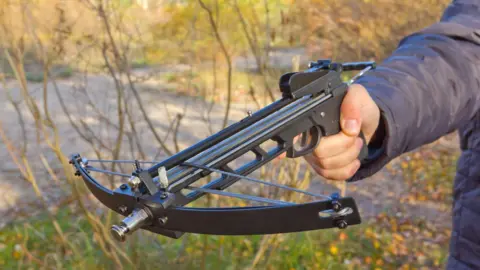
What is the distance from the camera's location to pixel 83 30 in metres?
3.10

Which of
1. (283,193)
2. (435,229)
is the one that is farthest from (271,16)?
(435,229)

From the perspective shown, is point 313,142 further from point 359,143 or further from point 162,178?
point 162,178

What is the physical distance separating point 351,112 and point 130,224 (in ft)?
2.23

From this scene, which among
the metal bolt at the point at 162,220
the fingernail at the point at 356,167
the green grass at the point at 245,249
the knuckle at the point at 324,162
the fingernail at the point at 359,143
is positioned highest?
the metal bolt at the point at 162,220

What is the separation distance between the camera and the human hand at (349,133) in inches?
49.6

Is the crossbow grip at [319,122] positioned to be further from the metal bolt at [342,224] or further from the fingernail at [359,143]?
the metal bolt at [342,224]

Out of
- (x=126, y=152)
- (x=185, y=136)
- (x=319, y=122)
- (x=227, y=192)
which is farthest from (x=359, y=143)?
(x=185, y=136)

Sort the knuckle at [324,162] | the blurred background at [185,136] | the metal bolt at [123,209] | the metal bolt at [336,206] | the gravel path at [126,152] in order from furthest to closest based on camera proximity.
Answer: the gravel path at [126,152] → the blurred background at [185,136] → the knuckle at [324,162] → the metal bolt at [123,209] → the metal bolt at [336,206]

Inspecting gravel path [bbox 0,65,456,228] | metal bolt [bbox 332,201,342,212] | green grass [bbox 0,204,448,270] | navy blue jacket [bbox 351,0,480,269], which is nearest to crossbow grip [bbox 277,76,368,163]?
navy blue jacket [bbox 351,0,480,269]

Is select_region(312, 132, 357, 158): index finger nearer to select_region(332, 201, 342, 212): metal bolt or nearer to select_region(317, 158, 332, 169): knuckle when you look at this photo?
select_region(317, 158, 332, 169): knuckle

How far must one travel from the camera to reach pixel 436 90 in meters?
1.33

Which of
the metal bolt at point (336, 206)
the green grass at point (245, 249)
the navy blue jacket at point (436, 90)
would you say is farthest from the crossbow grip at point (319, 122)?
the green grass at point (245, 249)

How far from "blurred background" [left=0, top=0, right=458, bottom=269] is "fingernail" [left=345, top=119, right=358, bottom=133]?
1655mm

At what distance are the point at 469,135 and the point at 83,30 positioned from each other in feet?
8.11
